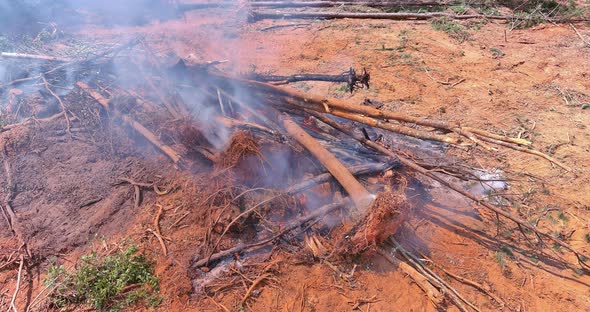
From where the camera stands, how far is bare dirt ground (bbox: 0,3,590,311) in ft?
11.9

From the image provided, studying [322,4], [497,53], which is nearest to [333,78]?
[497,53]

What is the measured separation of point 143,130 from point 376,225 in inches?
157

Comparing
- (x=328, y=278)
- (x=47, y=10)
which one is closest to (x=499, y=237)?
(x=328, y=278)

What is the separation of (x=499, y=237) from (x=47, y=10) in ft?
48.3

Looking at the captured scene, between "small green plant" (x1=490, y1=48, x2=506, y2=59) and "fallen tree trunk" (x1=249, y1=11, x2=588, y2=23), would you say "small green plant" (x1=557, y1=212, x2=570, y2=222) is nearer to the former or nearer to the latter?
"small green plant" (x1=490, y1=48, x2=506, y2=59)

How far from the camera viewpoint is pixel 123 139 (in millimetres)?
5602

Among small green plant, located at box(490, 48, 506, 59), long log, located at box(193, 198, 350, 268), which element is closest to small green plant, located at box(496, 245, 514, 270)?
long log, located at box(193, 198, 350, 268)

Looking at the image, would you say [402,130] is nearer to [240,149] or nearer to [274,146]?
[274,146]

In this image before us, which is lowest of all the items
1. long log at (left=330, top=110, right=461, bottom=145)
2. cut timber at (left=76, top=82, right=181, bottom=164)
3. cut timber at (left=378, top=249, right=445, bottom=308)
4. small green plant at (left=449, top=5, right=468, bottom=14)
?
cut timber at (left=378, top=249, right=445, bottom=308)

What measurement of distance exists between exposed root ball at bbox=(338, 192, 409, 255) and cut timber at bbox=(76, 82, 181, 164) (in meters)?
2.76

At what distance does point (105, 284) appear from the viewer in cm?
356

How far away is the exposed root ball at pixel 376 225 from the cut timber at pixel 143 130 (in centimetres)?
276

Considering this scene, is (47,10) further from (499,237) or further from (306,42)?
(499,237)

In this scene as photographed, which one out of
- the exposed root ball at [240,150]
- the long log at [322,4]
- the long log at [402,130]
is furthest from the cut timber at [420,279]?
the long log at [322,4]
